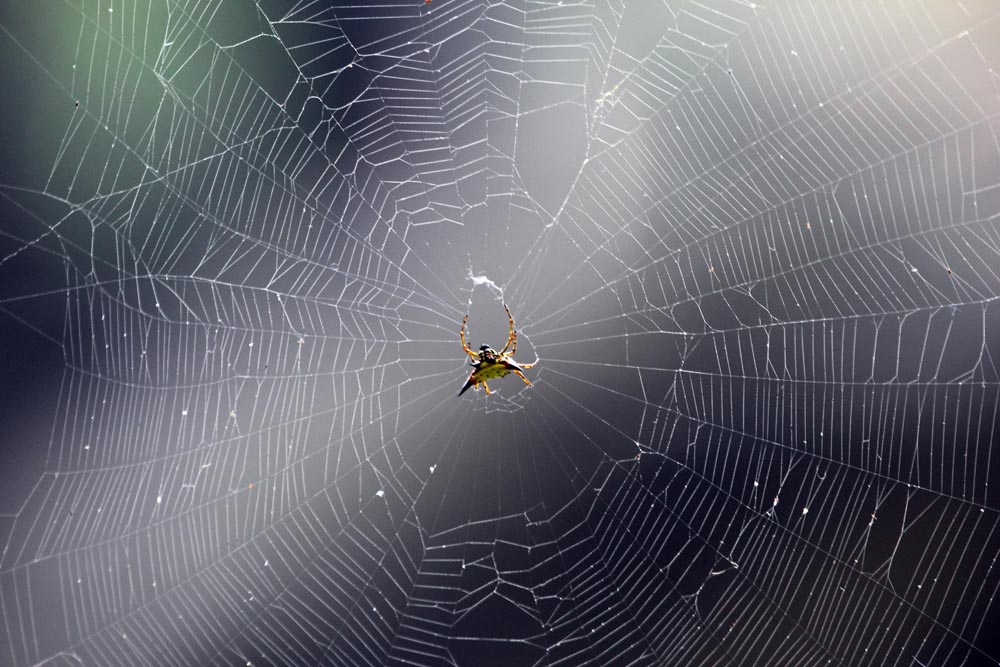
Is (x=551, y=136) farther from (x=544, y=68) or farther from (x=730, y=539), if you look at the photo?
(x=730, y=539)

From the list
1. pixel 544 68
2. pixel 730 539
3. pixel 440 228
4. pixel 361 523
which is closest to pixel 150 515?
pixel 440 228

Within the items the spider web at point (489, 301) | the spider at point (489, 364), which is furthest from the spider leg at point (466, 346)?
the spider web at point (489, 301)

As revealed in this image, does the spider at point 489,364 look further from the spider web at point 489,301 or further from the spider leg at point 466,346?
the spider web at point 489,301

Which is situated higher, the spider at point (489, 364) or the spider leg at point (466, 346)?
the spider leg at point (466, 346)

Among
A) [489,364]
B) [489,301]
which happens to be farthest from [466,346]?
[489,301]

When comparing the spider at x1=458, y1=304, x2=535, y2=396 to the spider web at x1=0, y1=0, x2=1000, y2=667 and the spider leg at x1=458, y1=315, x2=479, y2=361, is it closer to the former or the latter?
the spider leg at x1=458, y1=315, x2=479, y2=361

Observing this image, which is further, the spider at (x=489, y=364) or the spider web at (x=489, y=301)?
the spider at (x=489, y=364)

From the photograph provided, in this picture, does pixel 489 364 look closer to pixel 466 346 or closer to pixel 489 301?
pixel 466 346

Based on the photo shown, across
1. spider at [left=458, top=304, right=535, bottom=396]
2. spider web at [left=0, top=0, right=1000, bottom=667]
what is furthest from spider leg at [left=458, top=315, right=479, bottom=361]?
spider web at [left=0, top=0, right=1000, bottom=667]
